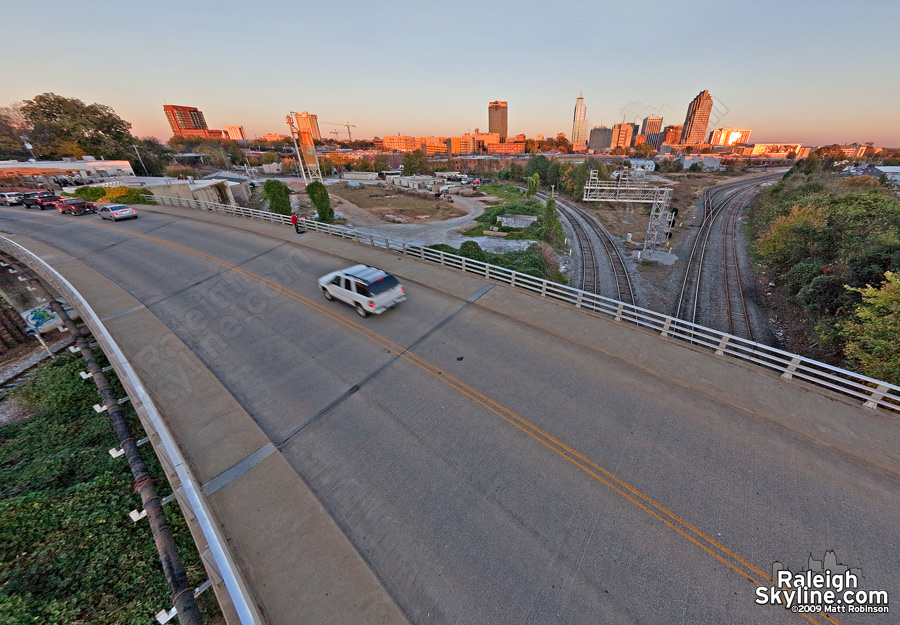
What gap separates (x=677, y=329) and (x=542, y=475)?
23.8ft

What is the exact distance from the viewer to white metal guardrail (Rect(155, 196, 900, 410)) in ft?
25.0

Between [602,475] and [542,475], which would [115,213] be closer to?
[542,475]

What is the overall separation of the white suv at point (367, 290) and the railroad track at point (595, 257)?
14931mm

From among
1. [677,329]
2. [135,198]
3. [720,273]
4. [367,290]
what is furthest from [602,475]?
[135,198]

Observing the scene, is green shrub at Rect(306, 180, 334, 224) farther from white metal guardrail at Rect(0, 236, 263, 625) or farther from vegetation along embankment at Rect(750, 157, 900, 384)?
vegetation along embankment at Rect(750, 157, 900, 384)

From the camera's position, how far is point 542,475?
6.49 metres

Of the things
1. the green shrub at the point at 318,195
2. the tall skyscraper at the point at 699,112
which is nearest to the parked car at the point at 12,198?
the green shrub at the point at 318,195

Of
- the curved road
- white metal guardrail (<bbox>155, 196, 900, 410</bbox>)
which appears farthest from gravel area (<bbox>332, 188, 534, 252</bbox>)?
the curved road

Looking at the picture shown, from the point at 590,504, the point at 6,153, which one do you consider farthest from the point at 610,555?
the point at 6,153

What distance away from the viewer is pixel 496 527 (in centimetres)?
567

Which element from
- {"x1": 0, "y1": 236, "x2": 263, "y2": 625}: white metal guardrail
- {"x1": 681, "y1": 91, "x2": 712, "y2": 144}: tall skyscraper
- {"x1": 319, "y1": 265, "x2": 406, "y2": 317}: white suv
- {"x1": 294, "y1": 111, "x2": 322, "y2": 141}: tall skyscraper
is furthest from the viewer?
{"x1": 681, "y1": 91, "x2": 712, "y2": 144}: tall skyscraper

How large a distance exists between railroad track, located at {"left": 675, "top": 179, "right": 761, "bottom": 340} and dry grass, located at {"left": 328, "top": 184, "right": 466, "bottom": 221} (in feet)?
101

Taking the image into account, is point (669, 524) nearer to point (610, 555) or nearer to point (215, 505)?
point (610, 555)

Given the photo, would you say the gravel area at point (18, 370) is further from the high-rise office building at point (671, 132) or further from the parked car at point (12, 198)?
the high-rise office building at point (671, 132)
